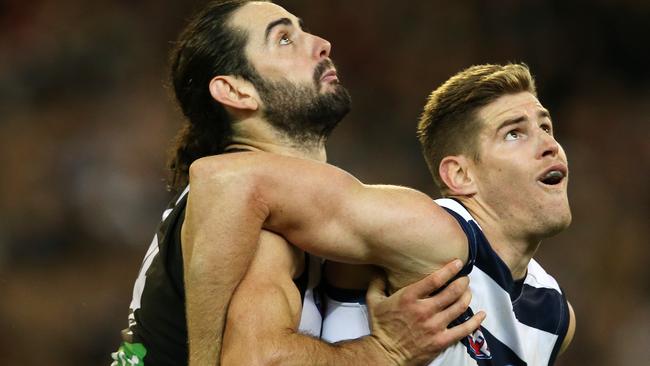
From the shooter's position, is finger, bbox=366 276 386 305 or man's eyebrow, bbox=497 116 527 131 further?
man's eyebrow, bbox=497 116 527 131

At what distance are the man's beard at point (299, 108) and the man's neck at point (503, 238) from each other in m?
0.53

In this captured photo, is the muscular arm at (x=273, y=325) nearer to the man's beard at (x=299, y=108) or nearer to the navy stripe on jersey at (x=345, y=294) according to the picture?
the navy stripe on jersey at (x=345, y=294)

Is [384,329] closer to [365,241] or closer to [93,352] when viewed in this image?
[365,241]

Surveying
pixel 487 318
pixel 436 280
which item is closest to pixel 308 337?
pixel 436 280

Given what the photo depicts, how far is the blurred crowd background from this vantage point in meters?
5.88

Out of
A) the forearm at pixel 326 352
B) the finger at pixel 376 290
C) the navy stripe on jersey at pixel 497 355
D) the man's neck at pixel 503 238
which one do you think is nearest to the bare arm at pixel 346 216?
the finger at pixel 376 290

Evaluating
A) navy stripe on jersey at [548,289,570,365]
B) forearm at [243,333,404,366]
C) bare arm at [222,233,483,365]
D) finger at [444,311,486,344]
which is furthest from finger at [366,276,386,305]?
navy stripe on jersey at [548,289,570,365]

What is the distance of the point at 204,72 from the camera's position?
3.27 metres

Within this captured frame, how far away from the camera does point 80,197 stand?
6.03 meters

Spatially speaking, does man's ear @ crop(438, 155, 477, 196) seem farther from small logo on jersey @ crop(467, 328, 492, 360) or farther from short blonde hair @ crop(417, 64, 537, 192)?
small logo on jersey @ crop(467, 328, 492, 360)

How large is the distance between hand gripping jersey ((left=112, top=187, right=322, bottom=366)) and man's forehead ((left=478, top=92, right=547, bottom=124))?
768 mm

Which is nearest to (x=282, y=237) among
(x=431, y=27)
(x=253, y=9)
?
(x=253, y=9)

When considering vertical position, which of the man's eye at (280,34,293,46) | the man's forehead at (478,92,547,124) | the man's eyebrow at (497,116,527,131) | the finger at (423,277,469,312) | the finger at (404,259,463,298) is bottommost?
the finger at (423,277,469,312)

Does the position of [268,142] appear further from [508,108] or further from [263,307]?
[508,108]
